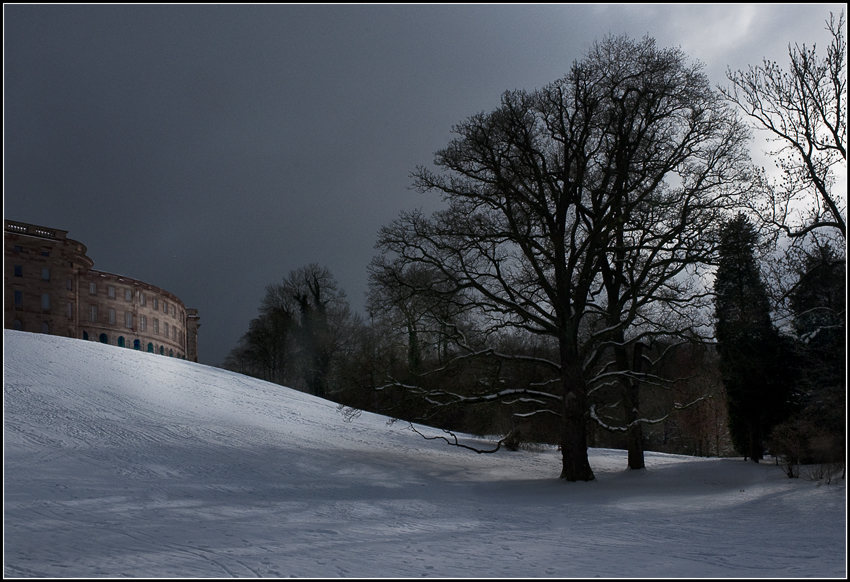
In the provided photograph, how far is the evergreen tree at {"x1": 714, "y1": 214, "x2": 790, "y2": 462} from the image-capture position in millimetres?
18859

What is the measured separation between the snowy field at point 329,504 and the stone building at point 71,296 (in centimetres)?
3807

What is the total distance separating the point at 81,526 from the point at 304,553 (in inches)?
161

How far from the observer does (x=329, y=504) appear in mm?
14297

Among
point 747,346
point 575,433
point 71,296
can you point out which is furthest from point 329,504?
point 71,296

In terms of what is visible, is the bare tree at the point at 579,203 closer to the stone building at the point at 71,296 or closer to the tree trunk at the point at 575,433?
the tree trunk at the point at 575,433

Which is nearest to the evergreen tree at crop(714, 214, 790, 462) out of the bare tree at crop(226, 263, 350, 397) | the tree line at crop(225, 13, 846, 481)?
the tree line at crop(225, 13, 846, 481)

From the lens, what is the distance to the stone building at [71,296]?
60.2 meters

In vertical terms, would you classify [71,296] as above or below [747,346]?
above

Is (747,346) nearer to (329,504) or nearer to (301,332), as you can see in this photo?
(329,504)

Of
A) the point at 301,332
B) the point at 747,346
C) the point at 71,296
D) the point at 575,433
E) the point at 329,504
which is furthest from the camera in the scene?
the point at 71,296

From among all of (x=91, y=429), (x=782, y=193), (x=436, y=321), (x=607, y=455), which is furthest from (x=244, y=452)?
(x=607, y=455)

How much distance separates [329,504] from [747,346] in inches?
666

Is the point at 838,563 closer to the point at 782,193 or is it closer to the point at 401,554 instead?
the point at 401,554

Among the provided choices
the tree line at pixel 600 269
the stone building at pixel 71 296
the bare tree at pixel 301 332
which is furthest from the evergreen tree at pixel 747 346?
the stone building at pixel 71 296
